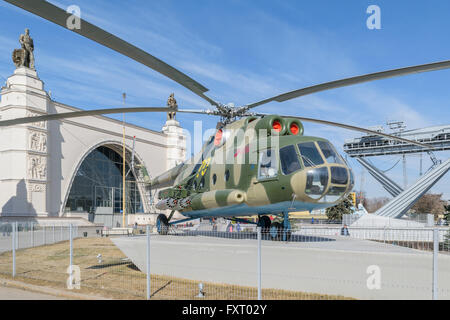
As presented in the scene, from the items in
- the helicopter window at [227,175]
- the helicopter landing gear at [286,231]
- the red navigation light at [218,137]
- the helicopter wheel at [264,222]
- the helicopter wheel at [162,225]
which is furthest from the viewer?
the helicopter wheel at [162,225]

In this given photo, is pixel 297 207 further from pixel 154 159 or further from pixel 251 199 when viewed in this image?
pixel 154 159

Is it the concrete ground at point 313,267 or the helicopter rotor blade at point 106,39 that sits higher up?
the helicopter rotor blade at point 106,39

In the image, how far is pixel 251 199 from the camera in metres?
11.4

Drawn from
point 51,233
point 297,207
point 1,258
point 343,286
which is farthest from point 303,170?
point 51,233

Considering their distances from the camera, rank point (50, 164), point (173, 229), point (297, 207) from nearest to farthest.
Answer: point (297, 207) → point (173, 229) → point (50, 164)

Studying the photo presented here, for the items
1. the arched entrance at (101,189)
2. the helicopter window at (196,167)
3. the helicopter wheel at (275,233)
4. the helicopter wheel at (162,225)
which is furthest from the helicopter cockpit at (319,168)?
the arched entrance at (101,189)

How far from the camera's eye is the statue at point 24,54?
40653 millimetres

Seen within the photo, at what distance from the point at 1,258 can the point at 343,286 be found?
1782 cm

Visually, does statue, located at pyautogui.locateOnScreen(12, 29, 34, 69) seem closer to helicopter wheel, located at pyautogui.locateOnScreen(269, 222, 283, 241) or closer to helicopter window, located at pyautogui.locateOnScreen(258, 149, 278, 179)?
helicopter window, located at pyautogui.locateOnScreen(258, 149, 278, 179)

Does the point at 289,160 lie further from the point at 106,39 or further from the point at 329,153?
the point at 106,39

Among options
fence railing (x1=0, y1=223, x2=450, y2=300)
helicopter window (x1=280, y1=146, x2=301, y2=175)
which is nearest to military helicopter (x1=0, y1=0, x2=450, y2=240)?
helicopter window (x1=280, y1=146, x2=301, y2=175)

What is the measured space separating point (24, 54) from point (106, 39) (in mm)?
39713

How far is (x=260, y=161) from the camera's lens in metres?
11.4

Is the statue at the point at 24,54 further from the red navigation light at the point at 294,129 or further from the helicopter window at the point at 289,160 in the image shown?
the helicopter window at the point at 289,160
